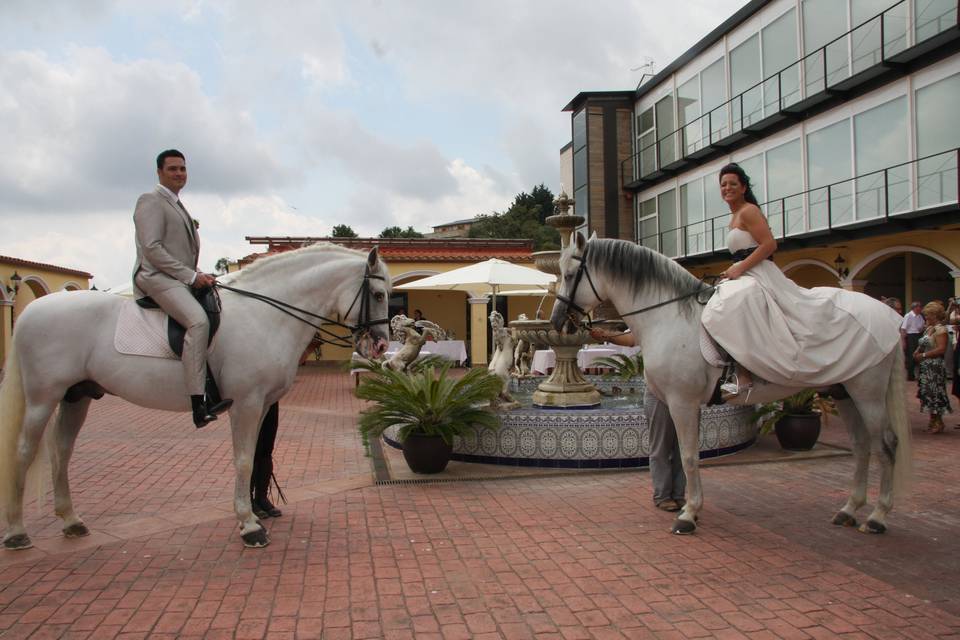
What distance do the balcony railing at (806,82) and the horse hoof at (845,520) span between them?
13713 mm

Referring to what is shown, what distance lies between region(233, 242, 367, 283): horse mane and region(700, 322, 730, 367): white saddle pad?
2.56m

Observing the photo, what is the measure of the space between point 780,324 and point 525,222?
5145 centimetres

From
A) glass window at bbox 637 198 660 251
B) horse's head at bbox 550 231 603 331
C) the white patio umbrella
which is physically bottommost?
horse's head at bbox 550 231 603 331

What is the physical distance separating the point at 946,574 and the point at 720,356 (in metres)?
1.80

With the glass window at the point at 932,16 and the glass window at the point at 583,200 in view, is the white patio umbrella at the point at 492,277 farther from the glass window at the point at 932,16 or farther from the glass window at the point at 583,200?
the glass window at the point at 583,200

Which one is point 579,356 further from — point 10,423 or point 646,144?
point 646,144

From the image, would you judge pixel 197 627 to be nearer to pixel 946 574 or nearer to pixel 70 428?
pixel 70 428

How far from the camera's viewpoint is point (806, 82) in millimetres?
18594

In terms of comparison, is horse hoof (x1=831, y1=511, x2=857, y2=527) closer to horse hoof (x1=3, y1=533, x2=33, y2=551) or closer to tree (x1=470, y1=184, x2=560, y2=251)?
horse hoof (x1=3, y1=533, x2=33, y2=551)

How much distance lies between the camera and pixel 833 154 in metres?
18.1

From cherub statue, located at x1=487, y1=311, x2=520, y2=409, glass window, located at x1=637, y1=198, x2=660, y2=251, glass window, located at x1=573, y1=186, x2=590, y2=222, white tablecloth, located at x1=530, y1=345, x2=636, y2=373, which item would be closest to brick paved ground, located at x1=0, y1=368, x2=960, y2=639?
cherub statue, located at x1=487, y1=311, x2=520, y2=409

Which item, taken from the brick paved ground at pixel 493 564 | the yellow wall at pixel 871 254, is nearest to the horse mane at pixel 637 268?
the brick paved ground at pixel 493 564

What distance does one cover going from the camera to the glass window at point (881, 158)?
51.7ft

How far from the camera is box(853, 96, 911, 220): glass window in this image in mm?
15766
